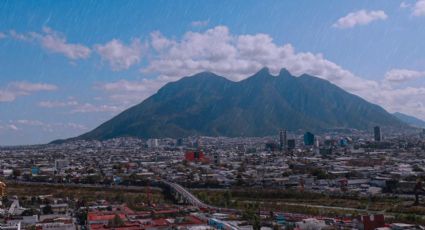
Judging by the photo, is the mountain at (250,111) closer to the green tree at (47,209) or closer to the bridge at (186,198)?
the bridge at (186,198)

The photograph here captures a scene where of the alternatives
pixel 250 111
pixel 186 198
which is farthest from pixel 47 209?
pixel 250 111

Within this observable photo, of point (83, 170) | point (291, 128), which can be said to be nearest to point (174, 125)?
point (291, 128)

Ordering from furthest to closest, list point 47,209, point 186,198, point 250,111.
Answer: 1. point 250,111
2. point 186,198
3. point 47,209

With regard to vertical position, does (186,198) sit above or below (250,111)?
below

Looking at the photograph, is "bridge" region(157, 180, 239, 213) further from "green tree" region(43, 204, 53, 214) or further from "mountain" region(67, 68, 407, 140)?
"mountain" region(67, 68, 407, 140)

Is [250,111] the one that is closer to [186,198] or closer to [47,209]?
[186,198]

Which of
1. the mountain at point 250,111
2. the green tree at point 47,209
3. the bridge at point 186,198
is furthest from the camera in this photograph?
the mountain at point 250,111

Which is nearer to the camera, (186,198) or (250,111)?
(186,198)

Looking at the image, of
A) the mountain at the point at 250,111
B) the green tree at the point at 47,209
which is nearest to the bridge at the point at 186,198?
the green tree at the point at 47,209

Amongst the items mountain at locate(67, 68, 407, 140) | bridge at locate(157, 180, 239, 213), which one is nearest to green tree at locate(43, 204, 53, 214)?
bridge at locate(157, 180, 239, 213)

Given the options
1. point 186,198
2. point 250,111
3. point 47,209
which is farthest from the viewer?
point 250,111
